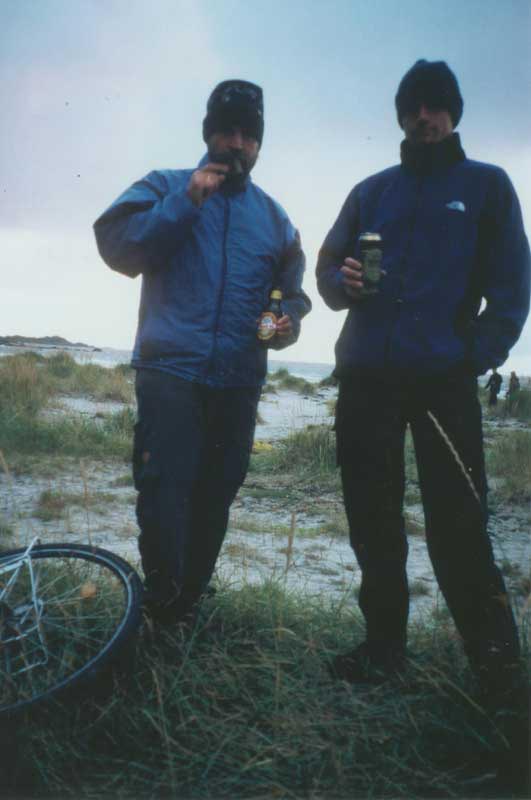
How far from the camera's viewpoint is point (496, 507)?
5.23 m

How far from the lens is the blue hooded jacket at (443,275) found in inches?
82.5

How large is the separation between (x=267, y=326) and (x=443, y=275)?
0.67 metres

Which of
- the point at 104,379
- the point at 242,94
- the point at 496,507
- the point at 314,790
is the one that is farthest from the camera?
the point at 104,379

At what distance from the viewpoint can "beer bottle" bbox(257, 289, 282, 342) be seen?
Result: 2.36 metres

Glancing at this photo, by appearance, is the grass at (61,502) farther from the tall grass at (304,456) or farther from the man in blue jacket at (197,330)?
the man in blue jacket at (197,330)

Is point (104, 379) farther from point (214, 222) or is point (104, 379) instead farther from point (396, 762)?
point (396, 762)

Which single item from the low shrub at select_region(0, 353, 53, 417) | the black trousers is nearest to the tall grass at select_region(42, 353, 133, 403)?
the low shrub at select_region(0, 353, 53, 417)

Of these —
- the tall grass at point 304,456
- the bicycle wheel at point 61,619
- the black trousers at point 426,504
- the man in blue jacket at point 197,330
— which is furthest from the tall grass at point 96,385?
the black trousers at point 426,504

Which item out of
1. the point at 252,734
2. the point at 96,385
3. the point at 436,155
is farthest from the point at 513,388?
the point at 252,734

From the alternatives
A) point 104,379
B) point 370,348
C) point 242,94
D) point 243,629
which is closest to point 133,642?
point 243,629

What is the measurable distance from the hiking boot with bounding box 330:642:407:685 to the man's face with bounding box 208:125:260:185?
1857 millimetres

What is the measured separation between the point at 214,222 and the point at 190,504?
109 cm

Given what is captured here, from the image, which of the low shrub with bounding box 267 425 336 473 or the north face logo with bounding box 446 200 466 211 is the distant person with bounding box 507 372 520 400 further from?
the north face logo with bounding box 446 200 466 211

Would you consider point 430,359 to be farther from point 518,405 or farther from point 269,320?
point 518,405
